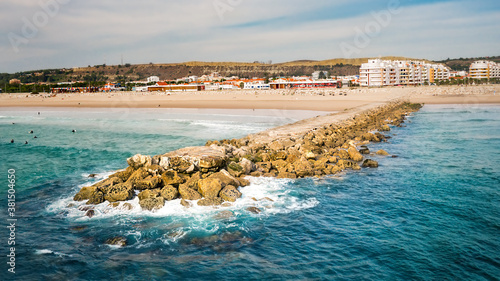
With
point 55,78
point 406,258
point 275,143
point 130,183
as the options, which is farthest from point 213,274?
point 55,78

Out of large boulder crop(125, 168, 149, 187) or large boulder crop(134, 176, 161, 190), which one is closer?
large boulder crop(134, 176, 161, 190)

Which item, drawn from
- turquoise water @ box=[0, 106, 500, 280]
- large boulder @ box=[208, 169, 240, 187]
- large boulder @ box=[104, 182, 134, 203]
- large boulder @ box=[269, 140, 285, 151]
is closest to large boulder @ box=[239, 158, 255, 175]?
turquoise water @ box=[0, 106, 500, 280]

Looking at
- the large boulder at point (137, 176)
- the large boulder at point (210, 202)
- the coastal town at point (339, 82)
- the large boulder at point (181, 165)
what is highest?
Answer: the coastal town at point (339, 82)

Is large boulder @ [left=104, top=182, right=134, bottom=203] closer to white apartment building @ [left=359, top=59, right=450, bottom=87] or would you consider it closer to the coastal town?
the coastal town

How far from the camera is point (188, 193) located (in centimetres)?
1273

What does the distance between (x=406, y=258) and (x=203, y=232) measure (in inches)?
214

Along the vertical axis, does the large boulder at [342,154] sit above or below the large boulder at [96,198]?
above

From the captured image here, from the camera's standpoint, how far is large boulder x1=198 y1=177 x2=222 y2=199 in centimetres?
1265

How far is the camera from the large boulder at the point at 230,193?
1260cm

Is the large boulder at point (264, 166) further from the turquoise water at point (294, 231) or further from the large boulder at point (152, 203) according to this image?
the large boulder at point (152, 203)

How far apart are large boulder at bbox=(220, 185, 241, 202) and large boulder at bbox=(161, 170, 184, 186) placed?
1853 mm

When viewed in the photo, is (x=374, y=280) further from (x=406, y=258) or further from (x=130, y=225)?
(x=130, y=225)

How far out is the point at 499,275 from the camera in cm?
770

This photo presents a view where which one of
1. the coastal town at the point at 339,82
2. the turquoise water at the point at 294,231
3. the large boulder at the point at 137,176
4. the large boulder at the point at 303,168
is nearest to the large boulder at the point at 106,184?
the large boulder at the point at 137,176
